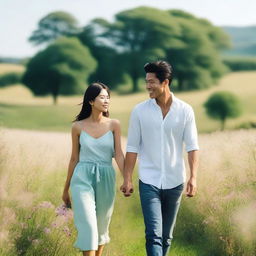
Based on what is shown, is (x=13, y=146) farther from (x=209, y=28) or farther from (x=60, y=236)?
(x=209, y=28)

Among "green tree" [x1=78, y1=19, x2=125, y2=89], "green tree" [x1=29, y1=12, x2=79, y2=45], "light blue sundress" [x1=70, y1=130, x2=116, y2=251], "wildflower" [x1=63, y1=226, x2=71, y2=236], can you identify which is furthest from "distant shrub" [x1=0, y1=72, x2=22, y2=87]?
"light blue sundress" [x1=70, y1=130, x2=116, y2=251]

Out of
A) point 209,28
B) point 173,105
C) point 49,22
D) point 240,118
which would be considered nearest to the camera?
point 173,105

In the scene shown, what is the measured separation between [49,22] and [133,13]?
9906 millimetres

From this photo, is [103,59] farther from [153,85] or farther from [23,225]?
[153,85]

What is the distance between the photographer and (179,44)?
63875 millimetres

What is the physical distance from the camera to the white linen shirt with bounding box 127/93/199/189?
507cm

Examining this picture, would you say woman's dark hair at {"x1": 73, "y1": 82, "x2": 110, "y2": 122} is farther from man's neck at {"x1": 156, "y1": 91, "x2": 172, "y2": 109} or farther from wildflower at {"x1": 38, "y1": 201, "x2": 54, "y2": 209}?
wildflower at {"x1": 38, "y1": 201, "x2": 54, "y2": 209}

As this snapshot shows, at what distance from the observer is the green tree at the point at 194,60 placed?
6291 cm

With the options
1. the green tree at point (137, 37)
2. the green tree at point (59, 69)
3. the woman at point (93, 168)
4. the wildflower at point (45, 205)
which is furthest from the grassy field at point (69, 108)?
the woman at point (93, 168)

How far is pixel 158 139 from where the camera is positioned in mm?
5066

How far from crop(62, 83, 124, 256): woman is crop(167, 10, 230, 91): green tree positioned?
56.6 metres

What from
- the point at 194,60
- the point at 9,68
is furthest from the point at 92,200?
the point at 9,68

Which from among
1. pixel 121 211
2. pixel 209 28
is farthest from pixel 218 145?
pixel 209 28

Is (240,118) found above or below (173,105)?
below
